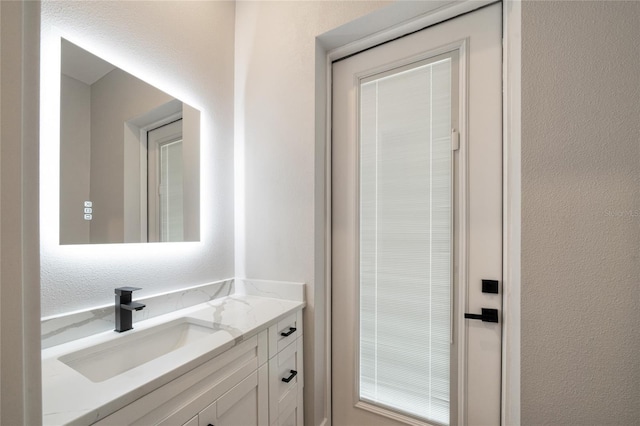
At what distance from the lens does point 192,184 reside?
137 cm

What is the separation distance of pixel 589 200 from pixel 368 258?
2.87 ft

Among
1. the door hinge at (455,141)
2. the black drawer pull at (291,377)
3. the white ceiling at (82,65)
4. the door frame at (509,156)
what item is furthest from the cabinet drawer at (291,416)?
the white ceiling at (82,65)

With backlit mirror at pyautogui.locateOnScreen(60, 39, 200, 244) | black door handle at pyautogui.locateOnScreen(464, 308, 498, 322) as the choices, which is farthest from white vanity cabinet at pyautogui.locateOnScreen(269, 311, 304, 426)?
black door handle at pyautogui.locateOnScreen(464, 308, 498, 322)

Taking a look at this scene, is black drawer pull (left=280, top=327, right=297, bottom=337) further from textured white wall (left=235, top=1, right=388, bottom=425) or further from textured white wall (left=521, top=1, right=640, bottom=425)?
textured white wall (left=521, top=1, right=640, bottom=425)

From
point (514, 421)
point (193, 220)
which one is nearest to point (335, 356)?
point (514, 421)

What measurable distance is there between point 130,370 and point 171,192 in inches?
32.6

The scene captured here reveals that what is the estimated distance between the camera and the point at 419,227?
49.9 inches

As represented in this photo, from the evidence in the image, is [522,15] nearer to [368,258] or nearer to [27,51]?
[368,258]

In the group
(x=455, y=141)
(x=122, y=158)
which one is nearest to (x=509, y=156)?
(x=455, y=141)

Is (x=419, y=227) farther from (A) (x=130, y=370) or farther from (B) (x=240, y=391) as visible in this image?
(A) (x=130, y=370)

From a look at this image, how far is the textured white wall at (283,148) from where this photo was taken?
136 centimetres

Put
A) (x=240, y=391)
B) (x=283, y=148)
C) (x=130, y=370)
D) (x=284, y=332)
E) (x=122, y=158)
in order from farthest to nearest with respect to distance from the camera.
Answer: (x=283, y=148), (x=284, y=332), (x=122, y=158), (x=240, y=391), (x=130, y=370)

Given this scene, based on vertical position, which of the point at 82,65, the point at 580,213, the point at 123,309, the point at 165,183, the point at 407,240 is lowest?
the point at 123,309

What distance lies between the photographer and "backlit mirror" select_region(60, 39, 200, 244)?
94 cm
